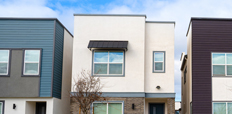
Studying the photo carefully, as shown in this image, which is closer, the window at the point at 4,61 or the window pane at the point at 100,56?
the window at the point at 4,61

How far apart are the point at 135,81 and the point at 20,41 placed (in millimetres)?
6872

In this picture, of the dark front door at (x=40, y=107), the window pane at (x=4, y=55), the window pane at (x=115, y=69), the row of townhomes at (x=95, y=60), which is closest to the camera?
the row of townhomes at (x=95, y=60)

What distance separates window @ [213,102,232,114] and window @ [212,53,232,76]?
165 centimetres

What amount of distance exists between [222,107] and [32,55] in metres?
10.9

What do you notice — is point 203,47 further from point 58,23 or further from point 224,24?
point 58,23

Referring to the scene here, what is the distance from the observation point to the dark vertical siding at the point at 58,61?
1988 cm

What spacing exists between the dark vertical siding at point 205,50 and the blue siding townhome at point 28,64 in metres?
7.86

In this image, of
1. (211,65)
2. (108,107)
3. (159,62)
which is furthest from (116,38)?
(211,65)

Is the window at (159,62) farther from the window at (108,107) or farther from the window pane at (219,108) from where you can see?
the window pane at (219,108)

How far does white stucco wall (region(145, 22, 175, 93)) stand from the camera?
19.9m

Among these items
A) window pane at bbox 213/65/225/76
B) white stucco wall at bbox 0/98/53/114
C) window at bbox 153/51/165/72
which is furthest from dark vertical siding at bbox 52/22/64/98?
window pane at bbox 213/65/225/76

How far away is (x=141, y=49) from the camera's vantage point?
787 inches

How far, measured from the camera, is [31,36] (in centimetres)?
1970

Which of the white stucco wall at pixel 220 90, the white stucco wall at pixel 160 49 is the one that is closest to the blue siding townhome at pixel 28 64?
the white stucco wall at pixel 160 49
